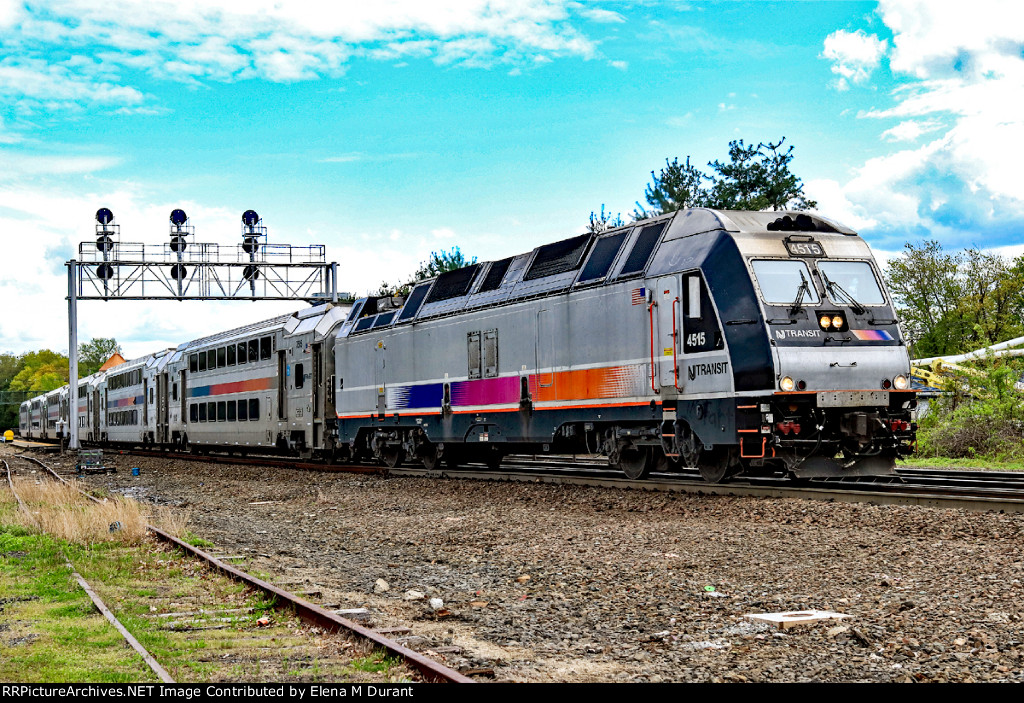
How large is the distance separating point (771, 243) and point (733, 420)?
8.51 feet

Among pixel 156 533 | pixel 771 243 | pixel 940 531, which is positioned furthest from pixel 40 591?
pixel 771 243

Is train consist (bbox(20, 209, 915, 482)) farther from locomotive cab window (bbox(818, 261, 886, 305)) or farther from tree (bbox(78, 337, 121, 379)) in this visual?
tree (bbox(78, 337, 121, 379))

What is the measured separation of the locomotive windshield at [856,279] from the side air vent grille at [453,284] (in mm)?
8004

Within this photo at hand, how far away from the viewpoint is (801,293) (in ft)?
43.8

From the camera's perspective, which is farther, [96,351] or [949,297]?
[96,351]

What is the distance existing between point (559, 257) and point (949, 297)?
4591cm

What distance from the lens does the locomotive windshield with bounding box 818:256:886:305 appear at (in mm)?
13836

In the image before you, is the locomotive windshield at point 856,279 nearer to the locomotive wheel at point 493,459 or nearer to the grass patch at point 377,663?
the locomotive wheel at point 493,459

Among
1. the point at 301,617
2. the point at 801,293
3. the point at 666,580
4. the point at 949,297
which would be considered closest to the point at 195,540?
the point at 301,617

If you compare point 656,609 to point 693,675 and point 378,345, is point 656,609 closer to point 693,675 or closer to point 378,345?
point 693,675

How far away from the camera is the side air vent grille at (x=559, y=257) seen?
55.5 ft

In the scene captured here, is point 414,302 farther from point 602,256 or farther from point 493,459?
point 602,256

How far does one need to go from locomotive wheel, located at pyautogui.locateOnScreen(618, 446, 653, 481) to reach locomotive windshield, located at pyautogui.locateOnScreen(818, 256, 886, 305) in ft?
12.6

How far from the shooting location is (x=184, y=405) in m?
37.2
